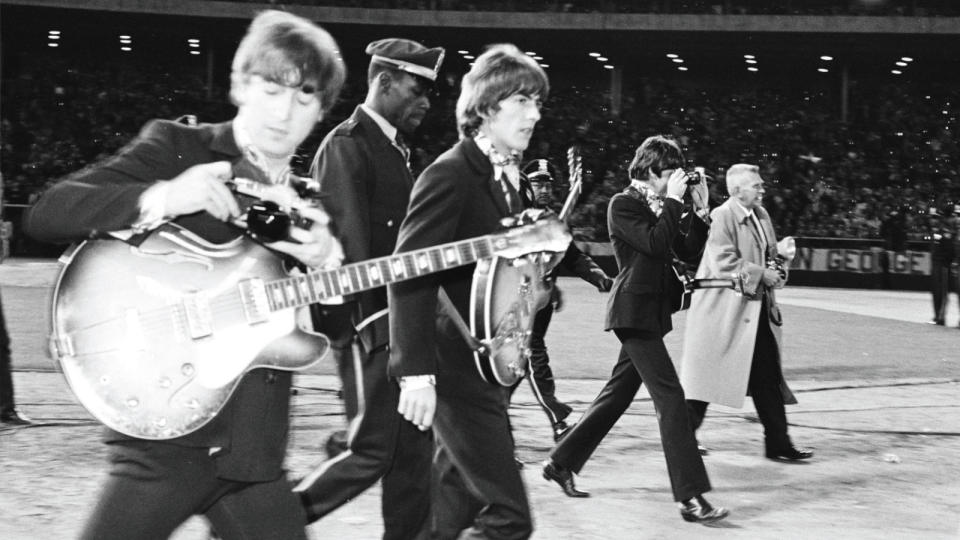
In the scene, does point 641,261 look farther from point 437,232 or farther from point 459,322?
A: point 437,232

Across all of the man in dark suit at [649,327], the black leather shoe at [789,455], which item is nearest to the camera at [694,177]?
the man in dark suit at [649,327]

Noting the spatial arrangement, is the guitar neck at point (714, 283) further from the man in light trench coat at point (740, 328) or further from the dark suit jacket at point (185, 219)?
the dark suit jacket at point (185, 219)

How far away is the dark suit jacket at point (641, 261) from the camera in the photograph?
6129 millimetres

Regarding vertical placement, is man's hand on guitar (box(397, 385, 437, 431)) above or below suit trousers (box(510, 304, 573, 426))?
above

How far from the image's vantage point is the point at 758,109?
36375mm

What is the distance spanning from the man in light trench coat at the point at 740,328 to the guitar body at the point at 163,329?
4.99m

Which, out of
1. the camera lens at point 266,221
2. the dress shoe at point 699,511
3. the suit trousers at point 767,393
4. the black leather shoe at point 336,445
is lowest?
the dress shoe at point 699,511

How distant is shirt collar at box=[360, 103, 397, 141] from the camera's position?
482 centimetres

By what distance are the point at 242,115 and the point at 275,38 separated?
193mm

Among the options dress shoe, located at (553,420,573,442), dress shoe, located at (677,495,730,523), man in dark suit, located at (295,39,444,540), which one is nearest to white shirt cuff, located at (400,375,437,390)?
man in dark suit, located at (295,39,444,540)

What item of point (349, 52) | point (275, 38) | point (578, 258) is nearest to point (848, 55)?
point (349, 52)

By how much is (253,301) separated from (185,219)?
23 centimetres

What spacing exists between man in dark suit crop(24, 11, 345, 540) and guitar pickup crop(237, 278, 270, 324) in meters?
0.11

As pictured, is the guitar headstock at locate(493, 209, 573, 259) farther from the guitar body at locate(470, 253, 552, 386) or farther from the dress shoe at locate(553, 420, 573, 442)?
the dress shoe at locate(553, 420, 573, 442)
